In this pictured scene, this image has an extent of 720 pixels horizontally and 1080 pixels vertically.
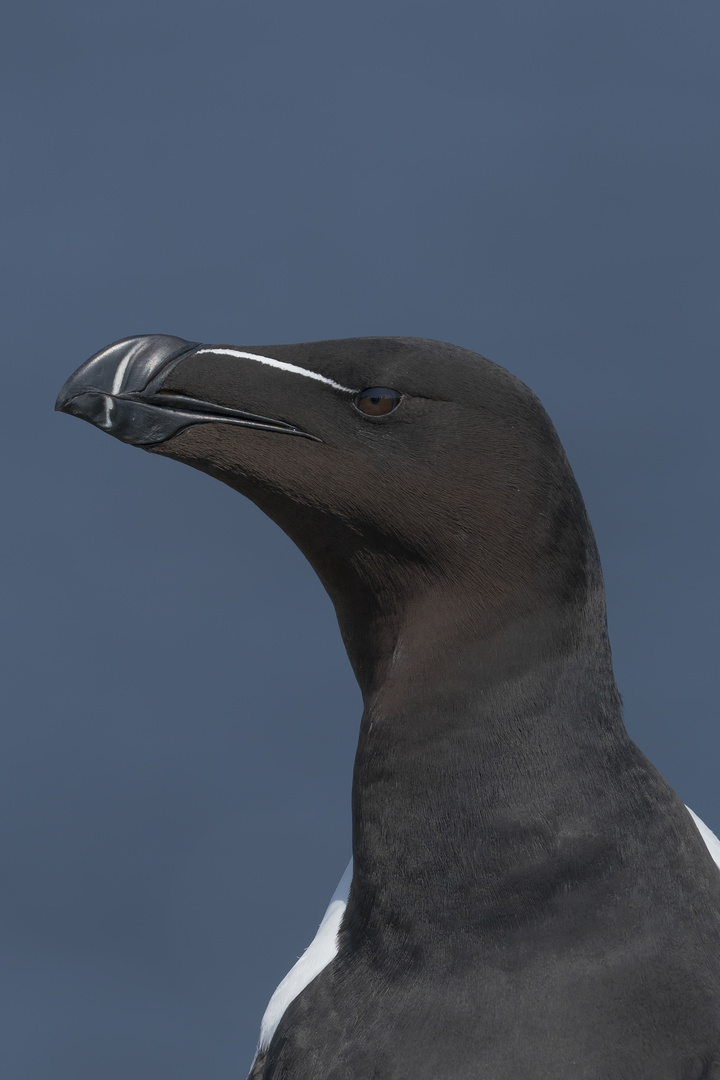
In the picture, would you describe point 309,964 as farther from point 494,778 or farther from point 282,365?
point 282,365

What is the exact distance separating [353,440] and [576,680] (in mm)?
639

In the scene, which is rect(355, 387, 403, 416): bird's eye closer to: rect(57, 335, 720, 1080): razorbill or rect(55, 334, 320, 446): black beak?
Result: rect(57, 335, 720, 1080): razorbill

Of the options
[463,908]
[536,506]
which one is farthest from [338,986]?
[536,506]

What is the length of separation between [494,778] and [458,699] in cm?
17

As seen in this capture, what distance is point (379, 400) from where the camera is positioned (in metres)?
2.95

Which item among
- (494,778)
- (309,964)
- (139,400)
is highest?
(139,400)

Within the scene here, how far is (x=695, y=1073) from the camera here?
2.76 m

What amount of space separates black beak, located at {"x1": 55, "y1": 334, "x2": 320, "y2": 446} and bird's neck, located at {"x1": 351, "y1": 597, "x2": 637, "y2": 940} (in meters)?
0.58

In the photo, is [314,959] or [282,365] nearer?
[282,365]

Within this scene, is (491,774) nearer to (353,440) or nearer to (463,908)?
(463,908)

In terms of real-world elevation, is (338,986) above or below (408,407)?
below

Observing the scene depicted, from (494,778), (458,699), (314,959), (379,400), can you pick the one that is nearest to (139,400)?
(379,400)

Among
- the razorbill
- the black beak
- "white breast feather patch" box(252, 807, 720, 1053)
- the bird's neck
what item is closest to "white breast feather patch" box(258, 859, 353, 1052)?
"white breast feather patch" box(252, 807, 720, 1053)

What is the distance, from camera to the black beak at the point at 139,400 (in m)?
2.96
